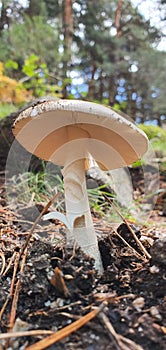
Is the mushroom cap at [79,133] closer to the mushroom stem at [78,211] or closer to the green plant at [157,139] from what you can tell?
the mushroom stem at [78,211]

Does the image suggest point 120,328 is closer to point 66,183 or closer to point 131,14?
point 66,183

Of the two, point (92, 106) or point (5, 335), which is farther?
point (92, 106)

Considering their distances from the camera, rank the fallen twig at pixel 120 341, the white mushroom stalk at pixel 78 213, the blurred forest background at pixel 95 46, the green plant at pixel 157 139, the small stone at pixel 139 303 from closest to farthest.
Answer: the fallen twig at pixel 120 341, the small stone at pixel 139 303, the white mushroom stalk at pixel 78 213, the green plant at pixel 157 139, the blurred forest background at pixel 95 46

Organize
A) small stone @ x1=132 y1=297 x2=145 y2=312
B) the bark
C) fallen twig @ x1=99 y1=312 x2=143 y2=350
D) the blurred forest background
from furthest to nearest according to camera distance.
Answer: the bark
the blurred forest background
small stone @ x1=132 y1=297 x2=145 y2=312
fallen twig @ x1=99 y1=312 x2=143 y2=350


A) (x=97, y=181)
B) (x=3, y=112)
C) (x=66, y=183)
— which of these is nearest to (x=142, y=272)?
(x=66, y=183)

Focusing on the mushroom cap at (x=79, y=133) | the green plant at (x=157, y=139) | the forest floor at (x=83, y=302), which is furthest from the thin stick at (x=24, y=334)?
the green plant at (x=157, y=139)

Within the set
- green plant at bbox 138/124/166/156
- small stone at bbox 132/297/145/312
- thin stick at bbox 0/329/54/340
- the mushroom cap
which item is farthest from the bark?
thin stick at bbox 0/329/54/340

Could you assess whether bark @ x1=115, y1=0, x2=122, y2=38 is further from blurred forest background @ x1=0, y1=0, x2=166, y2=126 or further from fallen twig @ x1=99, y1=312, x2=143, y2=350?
fallen twig @ x1=99, y1=312, x2=143, y2=350
